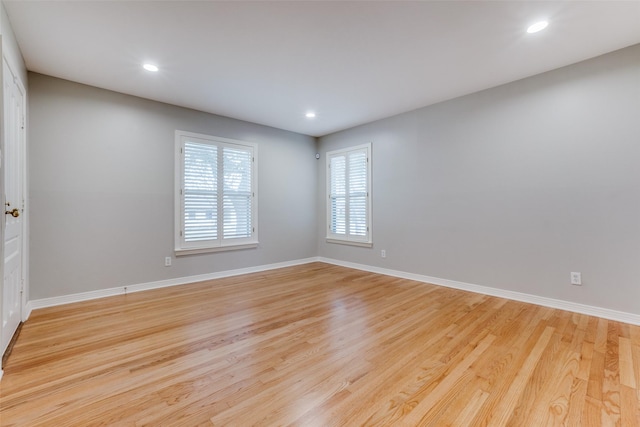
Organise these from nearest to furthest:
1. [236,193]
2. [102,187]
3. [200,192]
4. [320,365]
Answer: [320,365] < [102,187] < [200,192] < [236,193]

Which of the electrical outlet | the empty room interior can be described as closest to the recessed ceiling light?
the empty room interior

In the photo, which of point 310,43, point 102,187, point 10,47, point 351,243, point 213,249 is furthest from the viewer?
point 351,243

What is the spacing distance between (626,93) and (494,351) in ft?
9.02

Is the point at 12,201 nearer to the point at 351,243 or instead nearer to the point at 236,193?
the point at 236,193

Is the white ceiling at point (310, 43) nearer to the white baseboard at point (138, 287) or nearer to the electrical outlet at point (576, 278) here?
the electrical outlet at point (576, 278)

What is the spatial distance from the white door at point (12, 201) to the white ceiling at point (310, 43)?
0.58m

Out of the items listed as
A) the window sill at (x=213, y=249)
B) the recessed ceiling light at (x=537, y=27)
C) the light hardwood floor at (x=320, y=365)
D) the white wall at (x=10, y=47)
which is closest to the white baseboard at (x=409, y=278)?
the light hardwood floor at (x=320, y=365)

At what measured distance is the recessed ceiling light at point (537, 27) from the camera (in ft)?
7.41

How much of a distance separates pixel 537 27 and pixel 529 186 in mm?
1626

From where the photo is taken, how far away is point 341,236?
532 centimetres

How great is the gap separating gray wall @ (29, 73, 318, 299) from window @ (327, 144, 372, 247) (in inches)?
74.7

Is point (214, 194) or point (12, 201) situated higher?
point (214, 194)

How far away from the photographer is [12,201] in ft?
7.48

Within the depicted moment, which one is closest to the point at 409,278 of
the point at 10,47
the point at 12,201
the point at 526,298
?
the point at 526,298
